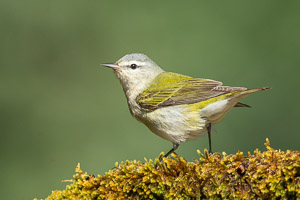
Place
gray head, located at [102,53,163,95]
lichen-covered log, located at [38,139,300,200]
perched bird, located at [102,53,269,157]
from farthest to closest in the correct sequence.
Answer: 1. gray head, located at [102,53,163,95]
2. perched bird, located at [102,53,269,157]
3. lichen-covered log, located at [38,139,300,200]

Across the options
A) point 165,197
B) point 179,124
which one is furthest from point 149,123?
point 165,197

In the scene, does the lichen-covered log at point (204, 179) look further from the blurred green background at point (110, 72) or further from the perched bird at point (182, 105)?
the blurred green background at point (110, 72)

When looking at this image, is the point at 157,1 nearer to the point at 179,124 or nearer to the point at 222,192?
the point at 179,124

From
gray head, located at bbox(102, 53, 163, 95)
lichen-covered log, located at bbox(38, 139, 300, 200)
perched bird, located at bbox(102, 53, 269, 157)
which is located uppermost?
gray head, located at bbox(102, 53, 163, 95)

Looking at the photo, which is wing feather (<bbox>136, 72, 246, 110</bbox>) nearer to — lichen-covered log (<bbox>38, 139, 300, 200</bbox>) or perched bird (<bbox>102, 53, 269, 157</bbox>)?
perched bird (<bbox>102, 53, 269, 157</bbox>)

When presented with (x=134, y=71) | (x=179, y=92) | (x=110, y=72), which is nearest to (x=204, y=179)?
(x=179, y=92)

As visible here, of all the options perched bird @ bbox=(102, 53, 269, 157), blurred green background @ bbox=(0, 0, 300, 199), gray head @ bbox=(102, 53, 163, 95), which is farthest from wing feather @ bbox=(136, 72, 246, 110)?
blurred green background @ bbox=(0, 0, 300, 199)

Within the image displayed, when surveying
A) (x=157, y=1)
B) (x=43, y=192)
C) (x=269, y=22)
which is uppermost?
(x=157, y=1)
